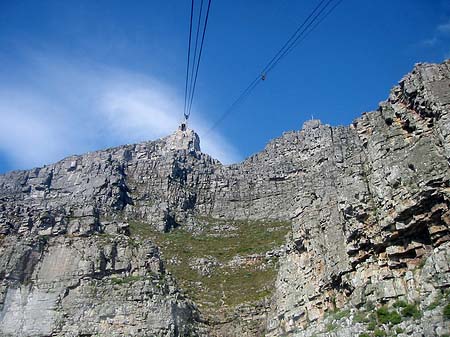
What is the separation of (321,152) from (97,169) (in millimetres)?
54804

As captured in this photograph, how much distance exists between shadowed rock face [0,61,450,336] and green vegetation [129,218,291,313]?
12.9 feet

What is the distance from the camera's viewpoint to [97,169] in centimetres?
10931

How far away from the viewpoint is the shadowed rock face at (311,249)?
2425 centimetres

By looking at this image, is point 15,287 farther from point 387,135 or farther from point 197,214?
point 197,214

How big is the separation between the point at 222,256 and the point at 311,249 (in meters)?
34.2

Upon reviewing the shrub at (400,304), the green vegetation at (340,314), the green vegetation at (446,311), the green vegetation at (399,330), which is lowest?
the green vegetation at (399,330)

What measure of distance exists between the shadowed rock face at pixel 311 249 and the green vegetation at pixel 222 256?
155 inches

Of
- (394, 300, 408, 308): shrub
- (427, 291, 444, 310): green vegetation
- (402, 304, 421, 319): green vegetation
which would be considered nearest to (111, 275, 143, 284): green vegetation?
(394, 300, 408, 308): shrub

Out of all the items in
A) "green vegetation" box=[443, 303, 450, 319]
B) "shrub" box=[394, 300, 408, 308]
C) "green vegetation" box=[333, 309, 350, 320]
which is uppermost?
"green vegetation" box=[333, 309, 350, 320]

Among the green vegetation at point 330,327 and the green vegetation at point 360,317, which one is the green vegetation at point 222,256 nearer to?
the green vegetation at point 330,327

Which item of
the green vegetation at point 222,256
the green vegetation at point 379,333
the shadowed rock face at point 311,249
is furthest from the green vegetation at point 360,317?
the green vegetation at point 222,256

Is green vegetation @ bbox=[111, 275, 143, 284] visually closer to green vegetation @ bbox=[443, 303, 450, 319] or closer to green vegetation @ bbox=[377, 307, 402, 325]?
green vegetation @ bbox=[377, 307, 402, 325]

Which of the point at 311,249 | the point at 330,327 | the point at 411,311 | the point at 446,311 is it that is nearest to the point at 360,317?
the point at 330,327

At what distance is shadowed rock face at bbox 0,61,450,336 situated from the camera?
24250 millimetres
